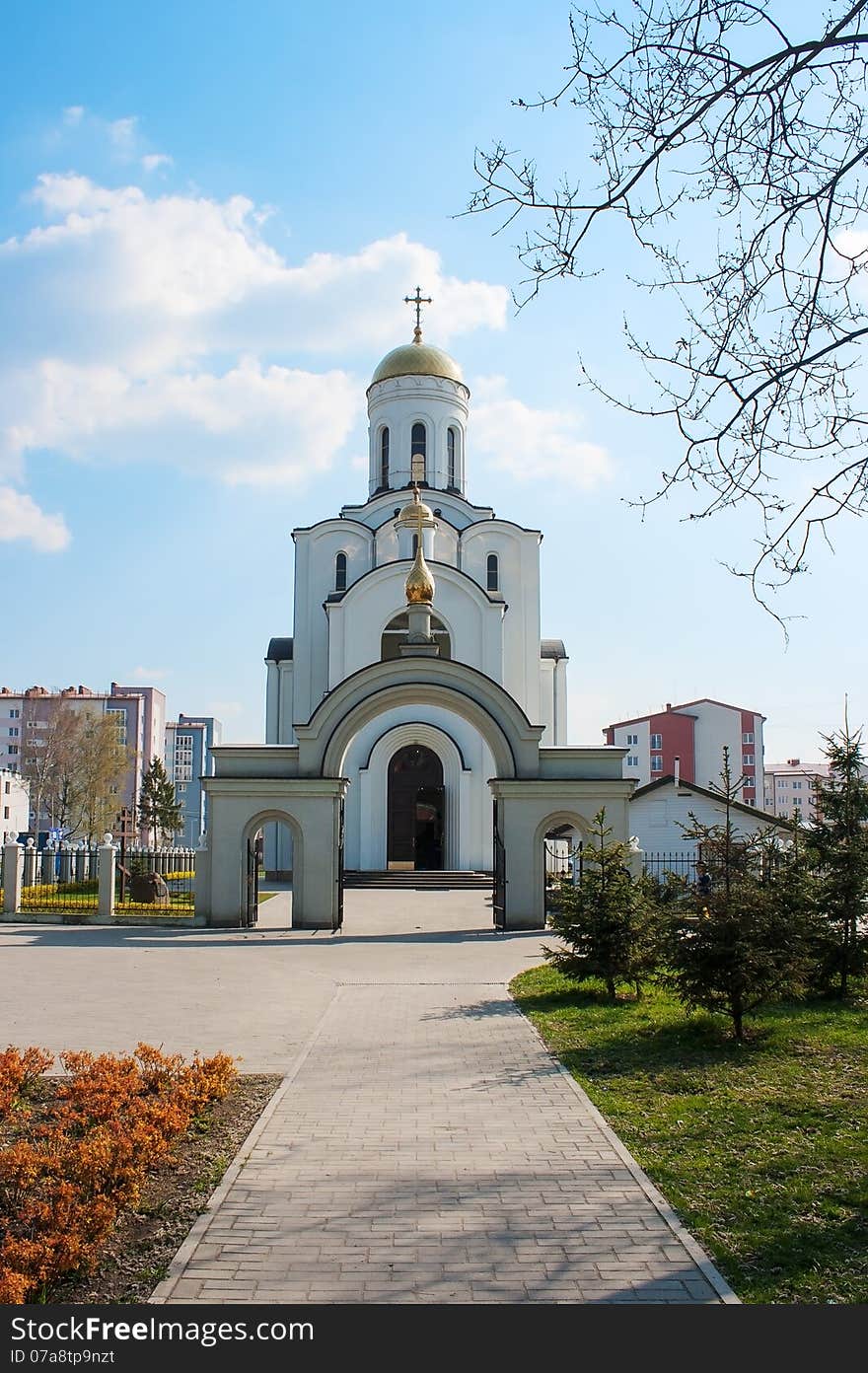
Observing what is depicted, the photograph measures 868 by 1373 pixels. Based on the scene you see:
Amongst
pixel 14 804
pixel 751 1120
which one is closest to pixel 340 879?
pixel 751 1120

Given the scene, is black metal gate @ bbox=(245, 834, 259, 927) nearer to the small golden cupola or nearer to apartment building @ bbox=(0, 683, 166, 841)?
the small golden cupola

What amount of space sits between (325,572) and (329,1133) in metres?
29.0

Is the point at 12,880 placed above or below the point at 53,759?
below

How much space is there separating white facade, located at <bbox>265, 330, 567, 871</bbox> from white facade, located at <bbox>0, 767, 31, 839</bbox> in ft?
87.7

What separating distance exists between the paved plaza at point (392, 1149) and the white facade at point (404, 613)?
15.9 m

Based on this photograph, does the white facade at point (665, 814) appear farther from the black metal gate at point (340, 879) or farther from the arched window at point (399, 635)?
the black metal gate at point (340, 879)

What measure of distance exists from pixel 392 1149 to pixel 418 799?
25.6m

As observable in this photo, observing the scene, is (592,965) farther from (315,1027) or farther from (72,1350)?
(72,1350)

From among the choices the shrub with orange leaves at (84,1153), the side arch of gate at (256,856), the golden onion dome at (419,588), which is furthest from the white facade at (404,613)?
the shrub with orange leaves at (84,1153)

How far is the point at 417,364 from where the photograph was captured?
36438 mm

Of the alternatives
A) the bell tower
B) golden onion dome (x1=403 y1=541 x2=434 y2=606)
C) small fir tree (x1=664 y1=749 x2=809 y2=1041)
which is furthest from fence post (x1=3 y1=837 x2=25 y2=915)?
the bell tower

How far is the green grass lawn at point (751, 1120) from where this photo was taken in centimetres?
439

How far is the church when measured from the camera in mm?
19062

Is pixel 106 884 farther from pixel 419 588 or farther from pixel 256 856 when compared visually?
pixel 419 588
